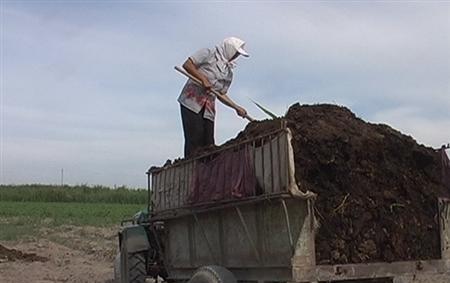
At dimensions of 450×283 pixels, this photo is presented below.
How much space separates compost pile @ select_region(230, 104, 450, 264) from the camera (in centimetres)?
636

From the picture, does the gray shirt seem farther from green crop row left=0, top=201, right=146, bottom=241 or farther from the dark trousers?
green crop row left=0, top=201, right=146, bottom=241

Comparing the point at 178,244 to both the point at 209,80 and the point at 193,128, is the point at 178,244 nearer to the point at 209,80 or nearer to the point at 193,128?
the point at 193,128

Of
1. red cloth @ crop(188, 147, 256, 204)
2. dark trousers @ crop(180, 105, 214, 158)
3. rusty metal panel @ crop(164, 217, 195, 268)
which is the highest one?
dark trousers @ crop(180, 105, 214, 158)

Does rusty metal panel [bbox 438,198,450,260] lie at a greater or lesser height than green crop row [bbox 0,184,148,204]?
lesser

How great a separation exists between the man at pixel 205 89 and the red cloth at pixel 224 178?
1.54 m

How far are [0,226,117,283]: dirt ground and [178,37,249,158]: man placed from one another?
519 cm

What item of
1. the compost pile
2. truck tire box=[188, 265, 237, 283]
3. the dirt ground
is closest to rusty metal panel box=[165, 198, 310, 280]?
truck tire box=[188, 265, 237, 283]

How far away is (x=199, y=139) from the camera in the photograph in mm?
9258

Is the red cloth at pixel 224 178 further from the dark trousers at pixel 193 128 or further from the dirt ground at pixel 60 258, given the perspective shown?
the dirt ground at pixel 60 258

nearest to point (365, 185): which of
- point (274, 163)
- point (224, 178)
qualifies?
point (274, 163)

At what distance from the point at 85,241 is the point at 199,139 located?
14.1 m

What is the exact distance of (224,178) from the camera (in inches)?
273

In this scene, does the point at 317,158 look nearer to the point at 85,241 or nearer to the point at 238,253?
the point at 238,253

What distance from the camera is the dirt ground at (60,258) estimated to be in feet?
46.6
